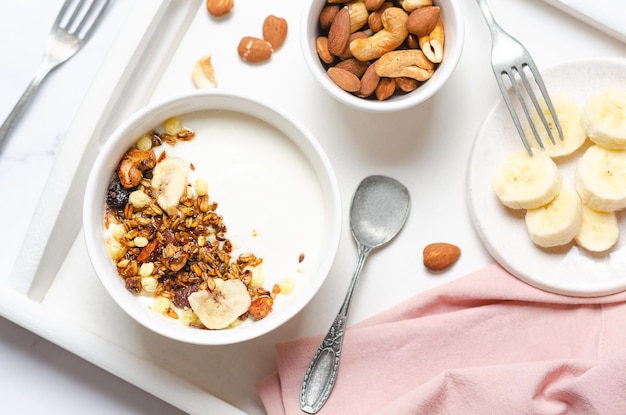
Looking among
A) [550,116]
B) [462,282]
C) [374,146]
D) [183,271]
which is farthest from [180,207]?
[550,116]

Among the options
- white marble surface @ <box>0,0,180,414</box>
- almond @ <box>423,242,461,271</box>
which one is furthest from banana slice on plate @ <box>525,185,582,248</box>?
white marble surface @ <box>0,0,180,414</box>

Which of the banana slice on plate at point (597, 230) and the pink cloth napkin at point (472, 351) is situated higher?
the banana slice on plate at point (597, 230)

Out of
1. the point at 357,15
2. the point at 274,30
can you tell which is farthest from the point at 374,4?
the point at 274,30

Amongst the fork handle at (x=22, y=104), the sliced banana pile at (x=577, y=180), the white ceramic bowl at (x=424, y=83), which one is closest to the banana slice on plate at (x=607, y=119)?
the sliced banana pile at (x=577, y=180)

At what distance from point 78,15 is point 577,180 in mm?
758

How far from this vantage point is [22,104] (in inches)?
44.1

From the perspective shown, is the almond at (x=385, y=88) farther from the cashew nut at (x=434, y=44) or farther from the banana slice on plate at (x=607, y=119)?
the banana slice on plate at (x=607, y=119)

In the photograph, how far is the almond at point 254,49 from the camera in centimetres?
104

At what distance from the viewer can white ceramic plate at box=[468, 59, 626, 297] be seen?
1035mm

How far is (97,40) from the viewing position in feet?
3.73

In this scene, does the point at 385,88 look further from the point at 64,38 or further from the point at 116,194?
the point at 64,38

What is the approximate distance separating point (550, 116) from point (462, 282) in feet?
0.86

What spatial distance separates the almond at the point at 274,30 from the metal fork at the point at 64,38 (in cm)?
26

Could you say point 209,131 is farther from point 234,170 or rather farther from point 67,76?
point 67,76
